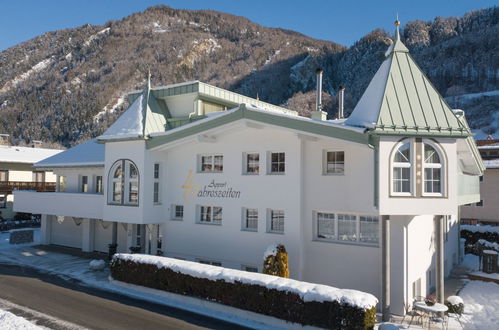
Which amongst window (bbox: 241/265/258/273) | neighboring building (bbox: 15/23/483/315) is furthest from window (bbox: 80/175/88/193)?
window (bbox: 241/265/258/273)

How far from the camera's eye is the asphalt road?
44.4ft

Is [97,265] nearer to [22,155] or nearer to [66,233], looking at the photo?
[66,233]

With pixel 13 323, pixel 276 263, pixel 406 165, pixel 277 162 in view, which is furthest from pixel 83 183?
pixel 406 165

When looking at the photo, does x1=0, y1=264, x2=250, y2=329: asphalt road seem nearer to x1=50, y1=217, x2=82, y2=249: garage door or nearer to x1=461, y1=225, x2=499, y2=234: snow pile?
x1=50, y1=217, x2=82, y2=249: garage door

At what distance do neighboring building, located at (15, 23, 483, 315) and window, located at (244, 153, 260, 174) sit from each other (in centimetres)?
5

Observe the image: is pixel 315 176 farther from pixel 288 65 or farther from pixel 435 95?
pixel 288 65

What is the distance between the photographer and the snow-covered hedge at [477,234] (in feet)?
91.8

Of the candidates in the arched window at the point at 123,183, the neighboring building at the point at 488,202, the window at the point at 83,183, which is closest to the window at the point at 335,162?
the arched window at the point at 123,183

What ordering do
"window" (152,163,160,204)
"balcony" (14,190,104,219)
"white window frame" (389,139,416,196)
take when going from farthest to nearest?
"balcony" (14,190,104,219), "window" (152,163,160,204), "white window frame" (389,139,416,196)

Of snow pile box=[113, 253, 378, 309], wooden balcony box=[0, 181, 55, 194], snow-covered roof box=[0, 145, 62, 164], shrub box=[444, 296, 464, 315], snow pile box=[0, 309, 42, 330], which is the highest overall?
snow-covered roof box=[0, 145, 62, 164]

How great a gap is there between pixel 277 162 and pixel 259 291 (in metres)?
6.51

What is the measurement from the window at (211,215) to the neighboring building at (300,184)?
0.24ft

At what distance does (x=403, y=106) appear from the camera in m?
14.6

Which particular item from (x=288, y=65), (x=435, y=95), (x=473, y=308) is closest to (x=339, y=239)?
(x=473, y=308)
